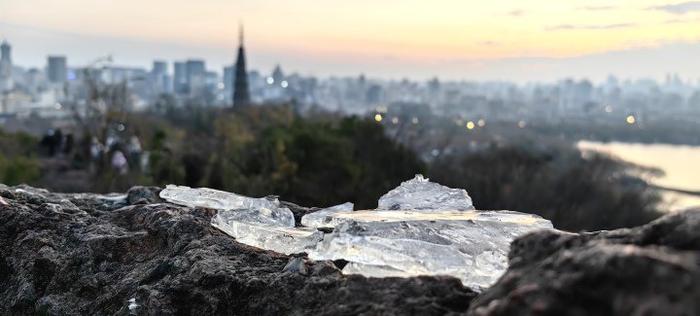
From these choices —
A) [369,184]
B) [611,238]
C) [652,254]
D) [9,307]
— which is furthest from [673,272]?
[369,184]

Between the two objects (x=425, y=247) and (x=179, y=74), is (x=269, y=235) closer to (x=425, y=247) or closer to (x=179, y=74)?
(x=425, y=247)

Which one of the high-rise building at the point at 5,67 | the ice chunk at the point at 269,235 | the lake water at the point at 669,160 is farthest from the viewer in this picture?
the high-rise building at the point at 5,67

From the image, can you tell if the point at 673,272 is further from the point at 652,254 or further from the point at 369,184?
the point at 369,184

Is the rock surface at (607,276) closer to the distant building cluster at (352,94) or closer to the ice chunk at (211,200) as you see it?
the ice chunk at (211,200)

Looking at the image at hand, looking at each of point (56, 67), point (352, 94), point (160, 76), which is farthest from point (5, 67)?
point (352, 94)

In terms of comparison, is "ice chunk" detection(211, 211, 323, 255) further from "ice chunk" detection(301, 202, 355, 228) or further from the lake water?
the lake water

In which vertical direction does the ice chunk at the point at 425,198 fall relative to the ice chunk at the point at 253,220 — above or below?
above

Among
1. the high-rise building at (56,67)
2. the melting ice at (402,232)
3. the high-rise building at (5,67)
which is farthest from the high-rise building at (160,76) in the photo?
the melting ice at (402,232)
